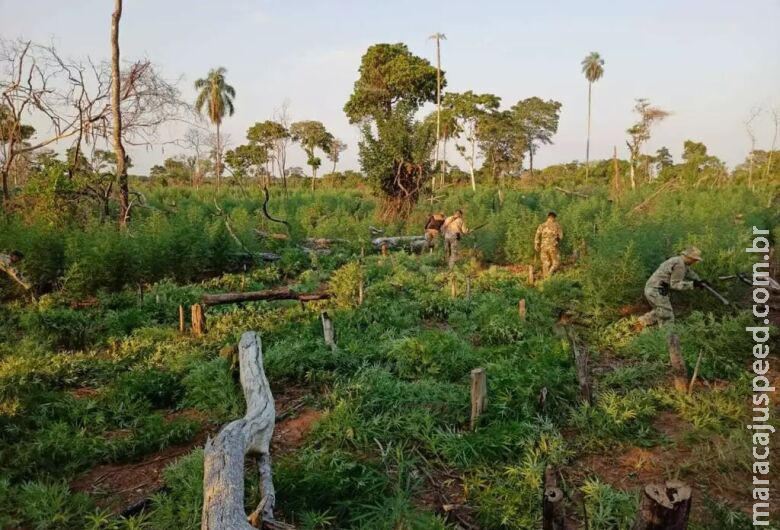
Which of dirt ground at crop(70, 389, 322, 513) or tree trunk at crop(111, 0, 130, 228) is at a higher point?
tree trunk at crop(111, 0, 130, 228)

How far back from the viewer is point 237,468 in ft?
9.66

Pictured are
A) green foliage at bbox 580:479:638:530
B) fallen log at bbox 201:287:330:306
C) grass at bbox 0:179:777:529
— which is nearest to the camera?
green foliage at bbox 580:479:638:530

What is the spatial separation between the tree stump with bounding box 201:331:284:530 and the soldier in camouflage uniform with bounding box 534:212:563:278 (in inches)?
281

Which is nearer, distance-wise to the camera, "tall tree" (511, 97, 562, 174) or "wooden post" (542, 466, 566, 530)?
"wooden post" (542, 466, 566, 530)

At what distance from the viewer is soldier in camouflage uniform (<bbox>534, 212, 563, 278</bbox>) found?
985cm

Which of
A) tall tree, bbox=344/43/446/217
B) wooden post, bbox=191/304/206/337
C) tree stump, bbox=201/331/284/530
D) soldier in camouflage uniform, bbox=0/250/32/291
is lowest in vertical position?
tree stump, bbox=201/331/284/530

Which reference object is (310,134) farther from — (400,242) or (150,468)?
(150,468)

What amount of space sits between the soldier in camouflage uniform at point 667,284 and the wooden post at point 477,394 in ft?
12.2

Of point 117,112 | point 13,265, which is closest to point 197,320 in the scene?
point 13,265

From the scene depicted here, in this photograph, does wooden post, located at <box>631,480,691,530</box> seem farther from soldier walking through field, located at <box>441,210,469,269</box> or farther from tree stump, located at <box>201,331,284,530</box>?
soldier walking through field, located at <box>441,210,469,269</box>

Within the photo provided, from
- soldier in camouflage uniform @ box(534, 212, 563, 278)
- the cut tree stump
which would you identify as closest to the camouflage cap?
soldier in camouflage uniform @ box(534, 212, 563, 278)

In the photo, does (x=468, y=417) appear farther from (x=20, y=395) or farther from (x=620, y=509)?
(x=20, y=395)

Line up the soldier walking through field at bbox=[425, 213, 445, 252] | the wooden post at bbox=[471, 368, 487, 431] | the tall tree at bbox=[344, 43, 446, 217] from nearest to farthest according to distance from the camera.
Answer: the wooden post at bbox=[471, 368, 487, 431] → the soldier walking through field at bbox=[425, 213, 445, 252] → the tall tree at bbox=[344, 43, 446, 217]

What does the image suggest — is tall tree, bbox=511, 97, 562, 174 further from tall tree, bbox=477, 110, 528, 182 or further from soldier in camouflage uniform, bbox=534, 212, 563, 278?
soldier in camouflage uniform, bbox=534, 212, 563, 278
